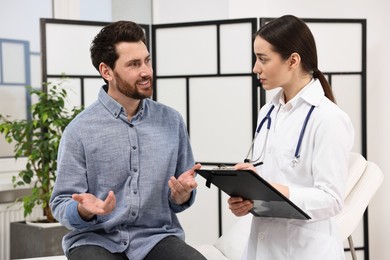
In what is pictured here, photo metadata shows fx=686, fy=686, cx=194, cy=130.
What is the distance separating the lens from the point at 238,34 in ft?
13.9

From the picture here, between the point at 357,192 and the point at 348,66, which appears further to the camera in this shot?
the point at 348,66

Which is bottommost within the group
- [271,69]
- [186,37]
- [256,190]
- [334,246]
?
[334,246]

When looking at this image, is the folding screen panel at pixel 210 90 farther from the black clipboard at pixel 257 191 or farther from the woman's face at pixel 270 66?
the black clipboard at pixel 257 191

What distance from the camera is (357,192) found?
10.1 ft

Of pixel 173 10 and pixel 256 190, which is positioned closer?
pixel 256 190

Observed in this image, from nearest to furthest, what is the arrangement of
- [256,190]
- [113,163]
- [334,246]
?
[256,190] < [334,246] < [113,163]

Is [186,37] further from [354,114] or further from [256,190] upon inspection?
[256,190]

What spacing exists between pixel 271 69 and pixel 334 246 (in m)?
0.56

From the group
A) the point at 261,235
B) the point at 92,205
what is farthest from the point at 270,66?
the point at 92,205

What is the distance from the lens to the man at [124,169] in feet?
7.05

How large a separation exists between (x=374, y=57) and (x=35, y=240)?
249cm

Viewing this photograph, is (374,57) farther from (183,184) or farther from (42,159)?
(183,184)

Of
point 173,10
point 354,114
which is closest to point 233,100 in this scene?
point 354,114

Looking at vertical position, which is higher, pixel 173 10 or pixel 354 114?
pixel 173 10
